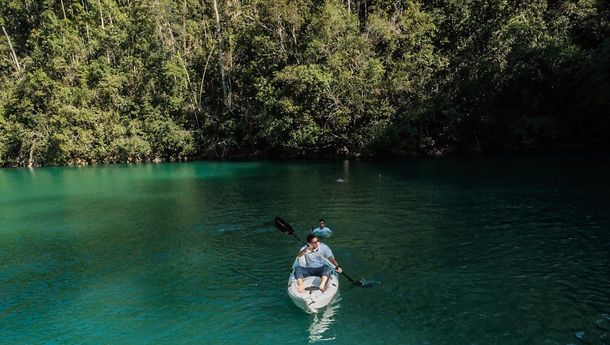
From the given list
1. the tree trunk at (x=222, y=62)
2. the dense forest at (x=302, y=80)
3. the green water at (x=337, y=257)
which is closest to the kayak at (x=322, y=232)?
the green water at (x=337, y=257)

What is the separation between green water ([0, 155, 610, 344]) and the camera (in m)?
12.6

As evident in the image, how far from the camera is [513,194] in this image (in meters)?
28.4

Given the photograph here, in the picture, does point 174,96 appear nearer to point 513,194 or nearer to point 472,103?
point 472,103

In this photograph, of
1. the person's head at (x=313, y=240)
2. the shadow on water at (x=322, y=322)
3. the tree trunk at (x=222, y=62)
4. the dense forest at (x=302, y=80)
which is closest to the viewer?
the shadow on water at (x=322, y=322)

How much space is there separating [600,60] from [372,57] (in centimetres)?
2251

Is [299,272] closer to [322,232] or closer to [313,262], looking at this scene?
[313,262]

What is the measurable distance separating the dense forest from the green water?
16.2 meters

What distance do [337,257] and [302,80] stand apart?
3652 cm

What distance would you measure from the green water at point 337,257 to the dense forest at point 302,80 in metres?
16.2

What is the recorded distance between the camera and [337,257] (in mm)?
18516

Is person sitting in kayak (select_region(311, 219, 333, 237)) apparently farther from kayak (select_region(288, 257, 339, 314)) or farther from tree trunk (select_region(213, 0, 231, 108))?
tree trunk (select_region(213, 0, 231, 108))

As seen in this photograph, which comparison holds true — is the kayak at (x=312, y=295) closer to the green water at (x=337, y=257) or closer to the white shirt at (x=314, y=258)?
the green water at (x=337, y=257)

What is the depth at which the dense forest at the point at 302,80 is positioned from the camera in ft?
161

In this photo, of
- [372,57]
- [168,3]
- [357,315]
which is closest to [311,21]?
[372,57]
